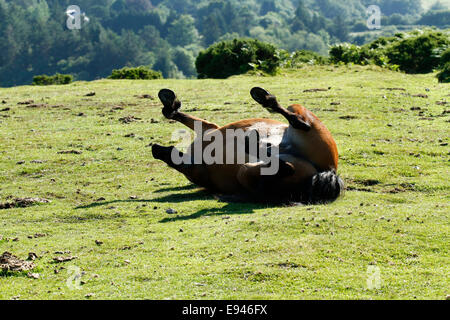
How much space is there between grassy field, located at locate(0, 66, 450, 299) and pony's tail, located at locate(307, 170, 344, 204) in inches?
9.9

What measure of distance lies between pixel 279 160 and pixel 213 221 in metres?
1.11

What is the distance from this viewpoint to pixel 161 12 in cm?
18362

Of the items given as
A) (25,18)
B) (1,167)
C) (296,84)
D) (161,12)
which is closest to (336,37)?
(161,12)

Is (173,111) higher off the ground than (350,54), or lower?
lower

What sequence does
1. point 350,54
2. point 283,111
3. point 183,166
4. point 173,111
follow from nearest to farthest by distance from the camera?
point 283,111 → point 183,166 → point 173,111 → point 350,54

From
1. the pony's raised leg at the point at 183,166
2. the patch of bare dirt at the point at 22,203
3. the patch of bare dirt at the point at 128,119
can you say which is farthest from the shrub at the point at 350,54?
the patch of bare dirt at the point at 22,203

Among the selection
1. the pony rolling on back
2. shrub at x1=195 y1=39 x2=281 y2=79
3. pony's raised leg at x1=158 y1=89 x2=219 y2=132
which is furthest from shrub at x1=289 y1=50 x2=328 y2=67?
the pony rolling on back

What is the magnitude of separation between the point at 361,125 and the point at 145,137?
5.15 meters

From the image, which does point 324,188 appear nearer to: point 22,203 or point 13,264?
point 13,264

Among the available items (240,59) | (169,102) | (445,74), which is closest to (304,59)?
(240,59)

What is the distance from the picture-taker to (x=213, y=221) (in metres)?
7.36

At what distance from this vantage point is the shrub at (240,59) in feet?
90.3

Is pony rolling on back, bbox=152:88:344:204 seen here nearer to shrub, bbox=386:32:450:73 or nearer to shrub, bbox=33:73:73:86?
shrub, bbox=386:32:450:73
